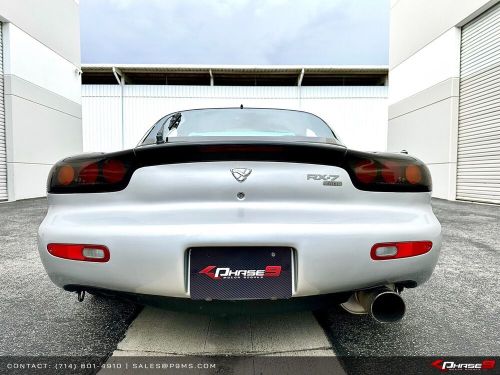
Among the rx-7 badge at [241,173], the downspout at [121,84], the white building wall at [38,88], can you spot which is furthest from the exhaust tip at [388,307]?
the downspout at [121,84]

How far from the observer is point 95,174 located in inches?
55.7

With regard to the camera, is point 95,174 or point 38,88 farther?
point 38,88

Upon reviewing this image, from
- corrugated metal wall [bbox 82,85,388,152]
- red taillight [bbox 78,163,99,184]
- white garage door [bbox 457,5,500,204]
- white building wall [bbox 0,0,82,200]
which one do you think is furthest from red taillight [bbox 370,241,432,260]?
corrugated metal wall [bbox 82,85,388,152]

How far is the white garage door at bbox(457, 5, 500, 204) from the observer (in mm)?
7941

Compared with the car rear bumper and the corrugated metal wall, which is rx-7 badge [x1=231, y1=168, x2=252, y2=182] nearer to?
the car rear bumper

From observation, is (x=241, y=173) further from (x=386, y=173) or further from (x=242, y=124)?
(x=242, y=124)

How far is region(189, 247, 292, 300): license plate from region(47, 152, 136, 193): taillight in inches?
18.5

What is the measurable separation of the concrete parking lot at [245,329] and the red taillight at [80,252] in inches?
20.6

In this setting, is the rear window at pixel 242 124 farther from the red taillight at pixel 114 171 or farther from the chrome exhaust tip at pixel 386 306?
the chrome exhaust tip at pixel 386 306

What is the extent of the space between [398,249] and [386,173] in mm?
342

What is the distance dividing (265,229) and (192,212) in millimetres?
307

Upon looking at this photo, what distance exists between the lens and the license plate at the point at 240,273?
1.27 m

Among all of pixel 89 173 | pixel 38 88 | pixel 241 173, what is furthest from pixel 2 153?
pixel 241 173

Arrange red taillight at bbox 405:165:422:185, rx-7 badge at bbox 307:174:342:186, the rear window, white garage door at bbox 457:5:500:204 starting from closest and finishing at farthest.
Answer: rx-7 badge at bbox 307:174:342:186 < red taillight at bbox 405:165:422:185 < the rear window < white garage door at bbox 457:5:500:204
